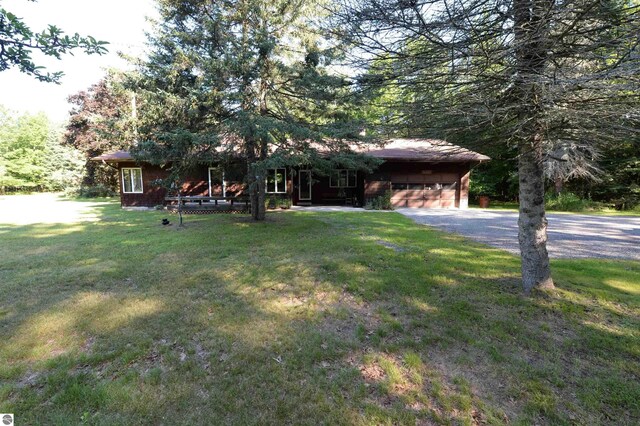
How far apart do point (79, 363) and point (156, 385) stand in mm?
864

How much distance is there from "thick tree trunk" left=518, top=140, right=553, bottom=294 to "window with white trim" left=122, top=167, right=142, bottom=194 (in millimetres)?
17181

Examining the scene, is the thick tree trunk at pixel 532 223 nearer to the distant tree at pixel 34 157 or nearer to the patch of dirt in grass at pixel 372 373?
the patch of dirt in grass at pixel 372 373

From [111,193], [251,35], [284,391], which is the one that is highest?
Result: [251,35]

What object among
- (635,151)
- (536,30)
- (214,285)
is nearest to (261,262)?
(214,285)

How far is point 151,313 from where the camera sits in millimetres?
3574

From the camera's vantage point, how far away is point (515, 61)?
2.71 metres

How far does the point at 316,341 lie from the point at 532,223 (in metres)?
3.06

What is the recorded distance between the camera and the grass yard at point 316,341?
218cm

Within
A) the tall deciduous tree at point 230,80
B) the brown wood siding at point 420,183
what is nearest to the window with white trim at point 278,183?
the brown wood siding at point 420,183

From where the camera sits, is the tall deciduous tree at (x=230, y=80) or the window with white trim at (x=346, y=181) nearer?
the tall deciduous tree at (x=230, y=80)

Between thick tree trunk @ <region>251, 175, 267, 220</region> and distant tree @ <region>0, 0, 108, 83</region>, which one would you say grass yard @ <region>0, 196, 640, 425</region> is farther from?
thick tree trunk @ <region>251, 175, 267, 220</region>

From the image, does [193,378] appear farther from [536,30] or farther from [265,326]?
[536,30]

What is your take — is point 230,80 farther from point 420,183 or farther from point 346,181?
point 420,183

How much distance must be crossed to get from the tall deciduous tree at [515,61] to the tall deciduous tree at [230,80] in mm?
4637
